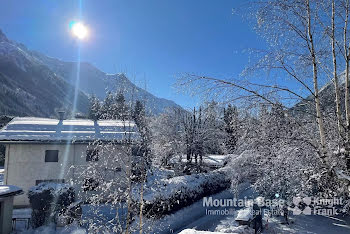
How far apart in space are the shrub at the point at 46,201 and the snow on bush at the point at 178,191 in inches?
144

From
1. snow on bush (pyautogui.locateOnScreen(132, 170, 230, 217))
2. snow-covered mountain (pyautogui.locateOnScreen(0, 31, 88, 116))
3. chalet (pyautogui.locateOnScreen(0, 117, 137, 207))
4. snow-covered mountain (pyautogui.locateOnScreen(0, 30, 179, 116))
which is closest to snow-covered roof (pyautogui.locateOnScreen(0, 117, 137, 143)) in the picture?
chalet (pyautogui.locateOnScreen(0, 117, 137, 207))

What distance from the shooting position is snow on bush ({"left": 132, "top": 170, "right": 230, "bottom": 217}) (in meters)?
12.3

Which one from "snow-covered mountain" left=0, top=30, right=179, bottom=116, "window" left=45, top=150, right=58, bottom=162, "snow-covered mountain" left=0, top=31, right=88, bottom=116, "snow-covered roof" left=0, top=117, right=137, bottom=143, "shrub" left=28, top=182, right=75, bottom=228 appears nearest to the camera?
"shrub" left=28, top=182, right=75, bottom=228

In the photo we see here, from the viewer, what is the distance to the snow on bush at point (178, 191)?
12.3 meters

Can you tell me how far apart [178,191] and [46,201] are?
6.57 m

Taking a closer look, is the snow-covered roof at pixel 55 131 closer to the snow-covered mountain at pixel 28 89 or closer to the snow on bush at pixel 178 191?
the snow on bush at pixel 178 191

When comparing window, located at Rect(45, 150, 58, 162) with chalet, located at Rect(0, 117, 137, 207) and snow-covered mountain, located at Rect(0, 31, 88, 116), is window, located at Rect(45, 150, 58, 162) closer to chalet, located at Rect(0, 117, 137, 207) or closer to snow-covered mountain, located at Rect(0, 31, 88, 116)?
chalet, located at Rect(0, 117, 137, 207)

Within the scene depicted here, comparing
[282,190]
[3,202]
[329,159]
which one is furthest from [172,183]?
[329,159]

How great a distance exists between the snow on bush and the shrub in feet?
12.0

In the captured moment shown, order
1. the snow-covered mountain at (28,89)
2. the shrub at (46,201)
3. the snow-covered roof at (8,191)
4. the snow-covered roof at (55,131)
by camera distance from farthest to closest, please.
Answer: the snow-covered mountain at (28,89), the snow-covered roof at (55,131), the shrub at (46,201), the snow-covered roof at (8,191)

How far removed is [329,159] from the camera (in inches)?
140

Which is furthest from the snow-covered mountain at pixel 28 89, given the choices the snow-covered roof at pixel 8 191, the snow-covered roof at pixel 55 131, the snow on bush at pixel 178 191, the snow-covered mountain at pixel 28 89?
the snow-covered roof at pixel 8 191

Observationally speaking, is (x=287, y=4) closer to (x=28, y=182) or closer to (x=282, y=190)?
(x=282, y=190)

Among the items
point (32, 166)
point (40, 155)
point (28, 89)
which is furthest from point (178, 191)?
point (28, 89)
